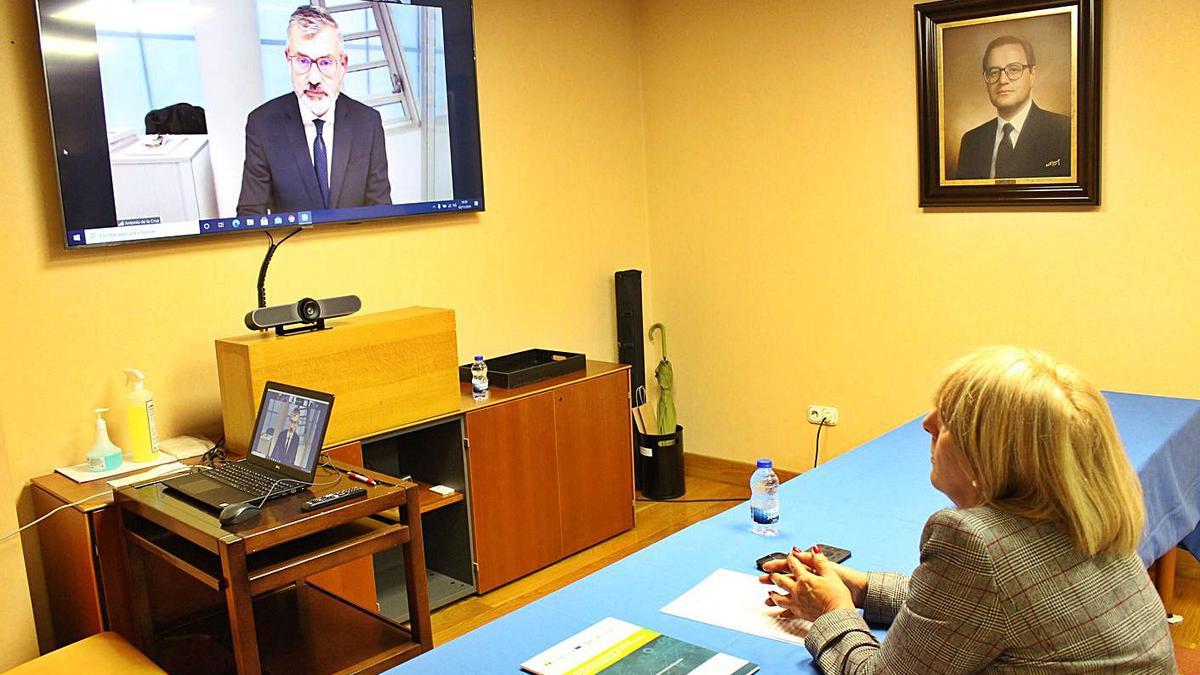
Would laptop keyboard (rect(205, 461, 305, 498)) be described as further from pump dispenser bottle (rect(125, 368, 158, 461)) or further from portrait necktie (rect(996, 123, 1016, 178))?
portrait necktie (rect(996, 123, 1016, 178))

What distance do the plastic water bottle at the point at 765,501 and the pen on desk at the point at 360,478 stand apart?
1.00 meters

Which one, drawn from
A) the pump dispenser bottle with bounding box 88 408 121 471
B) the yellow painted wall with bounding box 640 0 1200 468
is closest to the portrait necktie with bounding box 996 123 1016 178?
the yellow painted wall with bounding box 640 0 1200 468

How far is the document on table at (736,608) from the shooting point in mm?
1879

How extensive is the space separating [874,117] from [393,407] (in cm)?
227

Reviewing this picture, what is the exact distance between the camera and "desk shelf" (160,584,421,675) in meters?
2.57

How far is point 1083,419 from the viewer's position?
4.74 ft

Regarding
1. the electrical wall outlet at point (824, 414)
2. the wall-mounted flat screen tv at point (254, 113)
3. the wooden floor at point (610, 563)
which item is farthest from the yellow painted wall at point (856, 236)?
the wall-mounted flat screen tv at point (254, 113)

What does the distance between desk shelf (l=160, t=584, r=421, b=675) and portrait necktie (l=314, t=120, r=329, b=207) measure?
4.70ft

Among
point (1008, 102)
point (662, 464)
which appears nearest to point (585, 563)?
point (662, 464)

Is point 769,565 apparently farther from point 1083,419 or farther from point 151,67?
point 151,67

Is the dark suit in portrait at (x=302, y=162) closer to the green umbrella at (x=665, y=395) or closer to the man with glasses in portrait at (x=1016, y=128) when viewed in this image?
the green umbrella at (x=665, y=395)

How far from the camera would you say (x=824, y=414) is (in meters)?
4.55

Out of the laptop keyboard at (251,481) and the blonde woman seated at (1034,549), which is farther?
the laptop keyboard at (251,481)

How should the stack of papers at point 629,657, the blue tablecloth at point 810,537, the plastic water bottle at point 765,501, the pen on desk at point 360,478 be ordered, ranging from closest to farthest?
the stack of papers at point 629,657
the blue tablecloth at point 810,537
the plastic water bottle at point 765,501
the pen on desk at point 360,478
